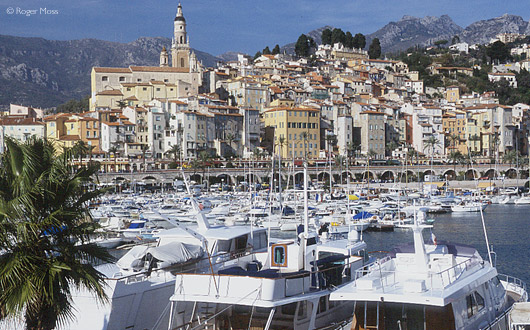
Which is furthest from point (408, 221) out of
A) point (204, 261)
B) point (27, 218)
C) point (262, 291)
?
point (27, 218)

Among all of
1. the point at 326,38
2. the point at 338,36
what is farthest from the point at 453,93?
the point at 326,38

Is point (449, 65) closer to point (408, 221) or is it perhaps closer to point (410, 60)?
point (410, 60)

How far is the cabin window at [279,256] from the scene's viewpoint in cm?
1574

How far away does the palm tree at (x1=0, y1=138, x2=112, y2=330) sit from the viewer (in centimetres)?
1059

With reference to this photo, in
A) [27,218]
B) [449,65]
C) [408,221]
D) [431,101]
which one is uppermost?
[449,65]

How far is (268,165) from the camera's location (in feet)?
326

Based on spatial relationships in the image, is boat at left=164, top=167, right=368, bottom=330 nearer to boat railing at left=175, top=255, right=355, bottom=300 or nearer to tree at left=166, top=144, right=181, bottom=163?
boat railing at left=175, top=255, right=355, bottom=300

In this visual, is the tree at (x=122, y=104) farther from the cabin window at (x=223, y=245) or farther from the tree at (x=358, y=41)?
the cabin window at (x=223, y=245)

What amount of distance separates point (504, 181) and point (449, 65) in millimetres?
88897

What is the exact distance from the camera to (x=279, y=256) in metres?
A: 15.8

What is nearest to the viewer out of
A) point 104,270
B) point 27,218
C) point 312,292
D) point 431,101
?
point 27,218

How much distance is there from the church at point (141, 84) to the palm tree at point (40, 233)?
103312 millimetres

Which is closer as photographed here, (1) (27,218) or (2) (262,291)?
(1) (27,218)

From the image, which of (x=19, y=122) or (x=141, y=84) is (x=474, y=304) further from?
(x=141, y=84)
